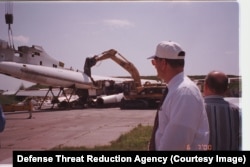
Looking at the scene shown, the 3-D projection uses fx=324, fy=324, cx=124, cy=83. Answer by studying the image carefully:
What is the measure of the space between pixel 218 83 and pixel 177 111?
2.20ft

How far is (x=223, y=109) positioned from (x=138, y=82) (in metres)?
9.15

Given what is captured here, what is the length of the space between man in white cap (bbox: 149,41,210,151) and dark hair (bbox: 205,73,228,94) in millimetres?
483

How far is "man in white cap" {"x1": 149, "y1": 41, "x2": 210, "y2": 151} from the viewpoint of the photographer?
141cm

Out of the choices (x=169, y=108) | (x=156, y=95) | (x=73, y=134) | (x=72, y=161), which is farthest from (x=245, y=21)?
(x=156, y=95)

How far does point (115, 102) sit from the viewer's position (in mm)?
12266

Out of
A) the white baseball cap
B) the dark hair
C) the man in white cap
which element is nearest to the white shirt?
the man in white cap

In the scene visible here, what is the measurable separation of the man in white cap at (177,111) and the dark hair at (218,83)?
1.58 feet

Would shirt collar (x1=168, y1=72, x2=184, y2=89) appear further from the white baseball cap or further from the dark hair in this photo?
the dark hair

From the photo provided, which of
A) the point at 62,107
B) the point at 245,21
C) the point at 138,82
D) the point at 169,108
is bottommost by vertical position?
the point at 62,107

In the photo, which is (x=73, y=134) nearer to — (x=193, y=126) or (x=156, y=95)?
(x=193, y=126)

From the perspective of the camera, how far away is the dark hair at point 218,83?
1976 mm
